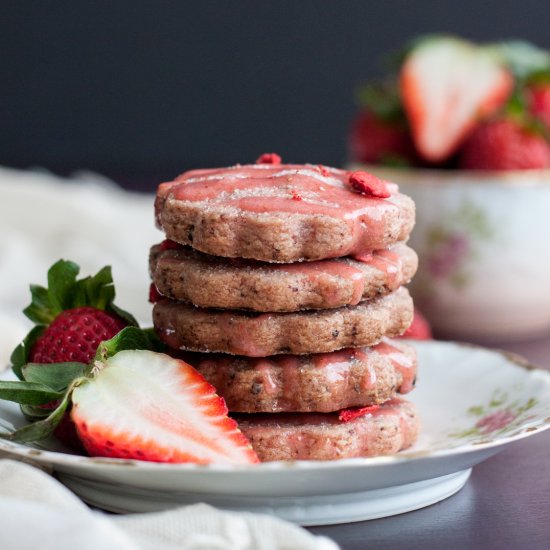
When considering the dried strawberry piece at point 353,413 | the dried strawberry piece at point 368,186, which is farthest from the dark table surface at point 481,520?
the dried strawberry piece at point 368,186

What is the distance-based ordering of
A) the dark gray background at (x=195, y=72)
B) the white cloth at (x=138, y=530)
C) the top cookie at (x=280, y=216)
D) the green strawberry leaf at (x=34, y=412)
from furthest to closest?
1. the dark gray background at (x=195, y=72)
2. the green strawberry leaf at (x=34, y=412)
3. the top cookie at (x=280, y=216)
4. the white cloth at (x=138, y=530)

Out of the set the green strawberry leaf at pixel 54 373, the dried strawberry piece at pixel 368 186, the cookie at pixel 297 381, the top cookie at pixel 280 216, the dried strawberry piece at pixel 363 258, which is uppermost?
the dried strawberry piece at pixel 368 186

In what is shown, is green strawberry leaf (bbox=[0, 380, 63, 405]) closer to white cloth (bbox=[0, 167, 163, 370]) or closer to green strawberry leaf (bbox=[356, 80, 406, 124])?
white cloth (bbox=[0, 167, 163, 370])

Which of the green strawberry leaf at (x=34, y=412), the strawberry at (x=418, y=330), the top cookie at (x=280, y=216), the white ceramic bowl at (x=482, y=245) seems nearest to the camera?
the top cookie at (x=280, y=216)

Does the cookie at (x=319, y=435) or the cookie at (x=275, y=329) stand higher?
the cookie at (x=275, y=329)

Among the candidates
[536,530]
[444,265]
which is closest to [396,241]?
[536,530]

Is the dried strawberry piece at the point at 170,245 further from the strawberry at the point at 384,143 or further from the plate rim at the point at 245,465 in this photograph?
the strawberry at the point at 384,143

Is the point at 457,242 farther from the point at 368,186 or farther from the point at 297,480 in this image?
the point at 297,480
